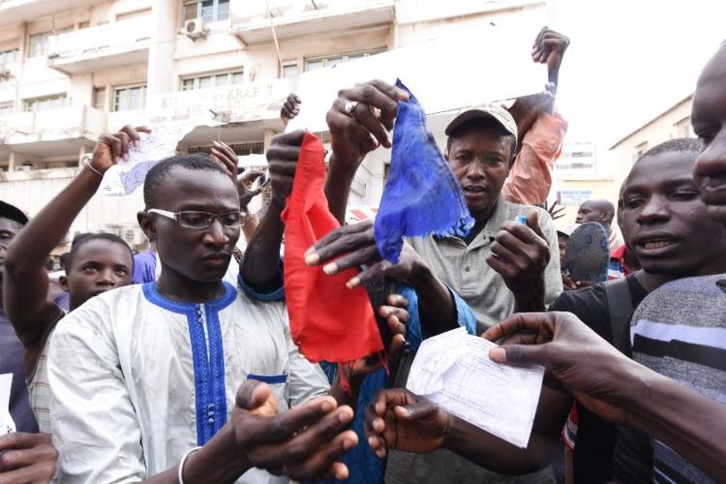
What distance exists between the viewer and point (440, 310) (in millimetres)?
1673

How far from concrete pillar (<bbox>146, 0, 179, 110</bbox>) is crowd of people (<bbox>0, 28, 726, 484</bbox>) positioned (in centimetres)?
1758

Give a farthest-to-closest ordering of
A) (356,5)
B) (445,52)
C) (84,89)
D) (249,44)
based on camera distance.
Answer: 1. (84,89)
2. (249,44)
3. (356,5)
4. (445,52)

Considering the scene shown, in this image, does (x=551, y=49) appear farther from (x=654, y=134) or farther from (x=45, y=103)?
(x=45, y=103)

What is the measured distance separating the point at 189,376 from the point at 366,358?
A: 57 cm

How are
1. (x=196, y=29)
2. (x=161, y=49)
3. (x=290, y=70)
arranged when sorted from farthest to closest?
(x=161, y=49)
(x=196, y=29)
(x=290, y=70)

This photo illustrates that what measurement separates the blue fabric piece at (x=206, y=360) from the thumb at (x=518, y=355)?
0.86 meters

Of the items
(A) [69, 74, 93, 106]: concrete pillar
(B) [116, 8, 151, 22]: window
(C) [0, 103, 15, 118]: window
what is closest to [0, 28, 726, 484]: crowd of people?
(B) [116, 8, 151, 22]: window

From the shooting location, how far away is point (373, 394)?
1675 mm

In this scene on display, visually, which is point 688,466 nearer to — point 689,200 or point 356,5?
point 689,200

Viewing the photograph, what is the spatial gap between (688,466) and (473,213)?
50.5 inches

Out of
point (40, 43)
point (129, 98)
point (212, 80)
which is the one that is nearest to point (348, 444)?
point (212, 80)

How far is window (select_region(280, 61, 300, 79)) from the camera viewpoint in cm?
1666

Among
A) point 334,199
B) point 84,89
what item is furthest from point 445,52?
point 84,89

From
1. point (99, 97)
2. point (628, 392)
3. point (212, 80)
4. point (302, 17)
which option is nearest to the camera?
point (628, 392)
